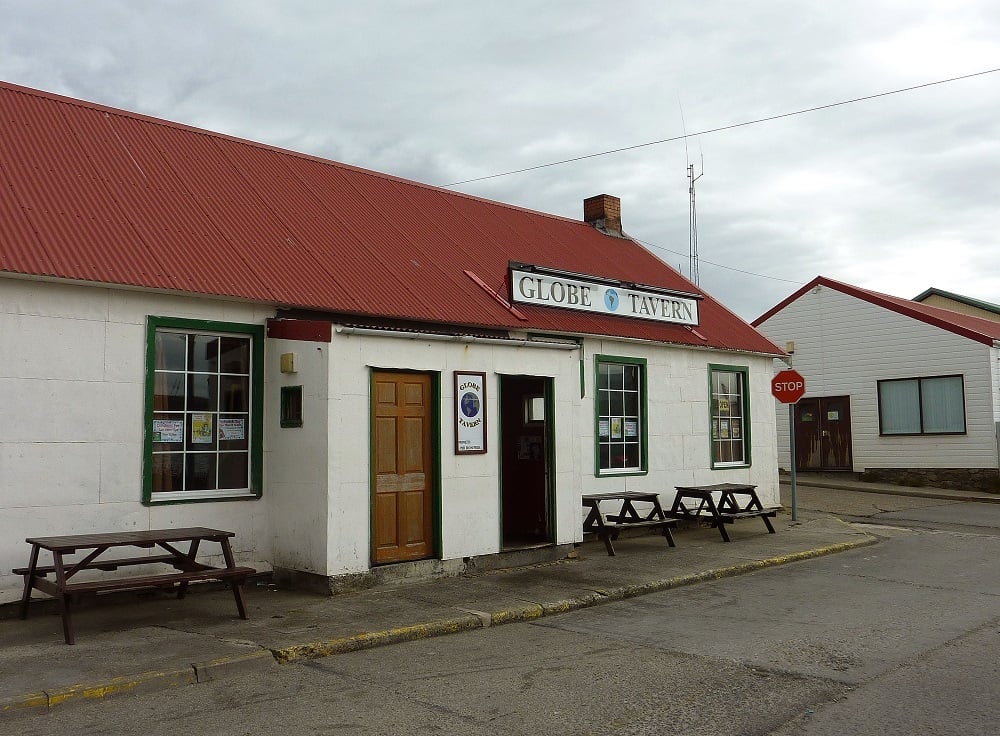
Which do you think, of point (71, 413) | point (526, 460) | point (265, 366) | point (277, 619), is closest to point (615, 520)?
point (526, 460)

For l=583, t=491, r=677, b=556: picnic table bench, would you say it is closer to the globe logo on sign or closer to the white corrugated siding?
the globe logo on sign

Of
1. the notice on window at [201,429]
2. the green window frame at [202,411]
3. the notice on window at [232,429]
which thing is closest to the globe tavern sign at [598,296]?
the green window frame at [202,411]

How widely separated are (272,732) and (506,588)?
15.1ft

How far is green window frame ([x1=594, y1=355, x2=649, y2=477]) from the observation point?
14.1 meters

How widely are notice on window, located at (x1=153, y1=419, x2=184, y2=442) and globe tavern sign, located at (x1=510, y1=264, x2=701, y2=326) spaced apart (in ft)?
17.2

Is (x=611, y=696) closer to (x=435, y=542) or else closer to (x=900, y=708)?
(x=900, y=708)

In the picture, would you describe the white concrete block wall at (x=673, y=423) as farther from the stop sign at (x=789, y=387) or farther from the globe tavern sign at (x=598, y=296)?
the stop sign at (x=789, y=387)

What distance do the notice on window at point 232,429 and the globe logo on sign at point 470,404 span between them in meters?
2.51

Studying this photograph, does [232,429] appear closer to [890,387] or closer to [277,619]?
[277,619]

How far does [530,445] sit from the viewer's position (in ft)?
41.5

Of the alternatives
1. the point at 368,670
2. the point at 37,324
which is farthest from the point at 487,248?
the point at 368,670

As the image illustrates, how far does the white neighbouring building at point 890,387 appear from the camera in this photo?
22.9 meters

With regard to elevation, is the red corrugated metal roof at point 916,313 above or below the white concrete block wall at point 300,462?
above

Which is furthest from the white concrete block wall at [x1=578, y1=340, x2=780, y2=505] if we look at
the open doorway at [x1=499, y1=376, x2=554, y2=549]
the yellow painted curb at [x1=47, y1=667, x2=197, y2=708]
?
the yellow painted curb at [x1=47, y1=667, x2=197, y2=708]
